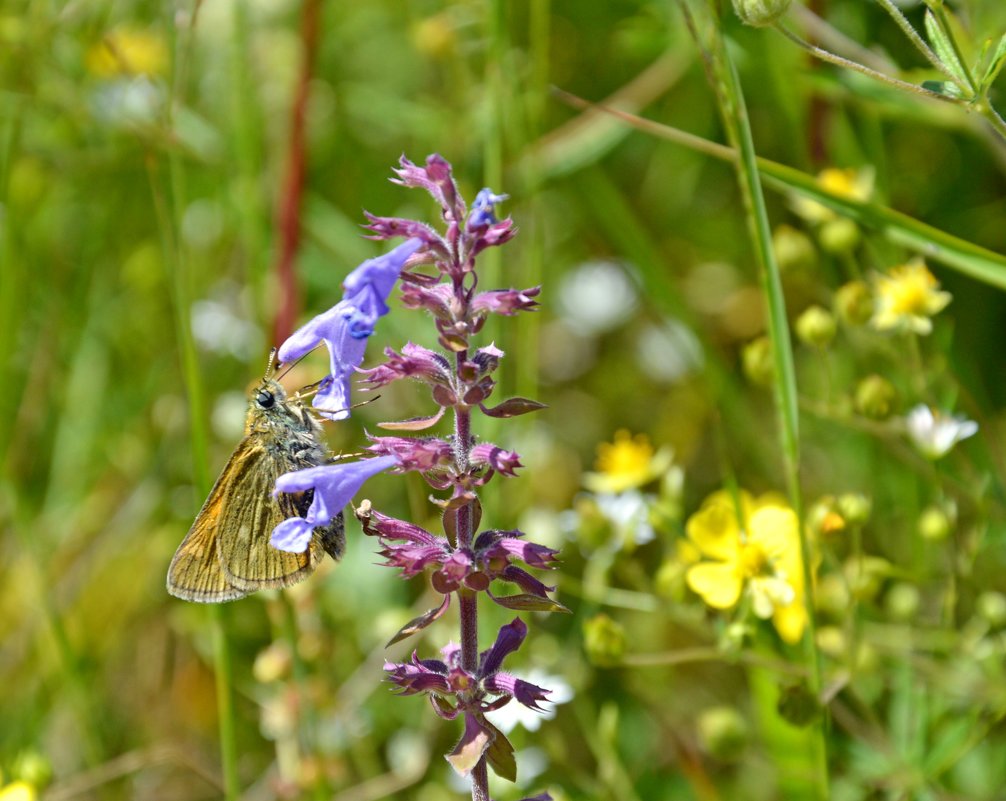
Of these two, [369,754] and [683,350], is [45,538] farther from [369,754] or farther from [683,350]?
[683,350]

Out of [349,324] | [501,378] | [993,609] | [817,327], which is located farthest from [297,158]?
[993,609]

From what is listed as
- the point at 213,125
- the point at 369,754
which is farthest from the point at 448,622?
the point at 213,125

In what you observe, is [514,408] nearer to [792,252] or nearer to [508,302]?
[508,302]

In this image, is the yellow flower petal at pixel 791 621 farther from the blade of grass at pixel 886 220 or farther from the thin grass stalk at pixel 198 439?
the thin grass stalk at pixel 198 439

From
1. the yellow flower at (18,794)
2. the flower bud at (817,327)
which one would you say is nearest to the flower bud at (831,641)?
the flower bud at (817,327)

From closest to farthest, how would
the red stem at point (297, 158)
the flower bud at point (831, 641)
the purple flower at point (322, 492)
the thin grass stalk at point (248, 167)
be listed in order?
the purple flower at point (322, 492), the flower bud at point (831, 641), the thin grass stalk at point (248, 167), the red stem at point (297, 158)

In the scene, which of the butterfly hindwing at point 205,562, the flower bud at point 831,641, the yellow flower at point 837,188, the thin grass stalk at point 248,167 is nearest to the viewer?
the butterfly hindwing at point 205,562
